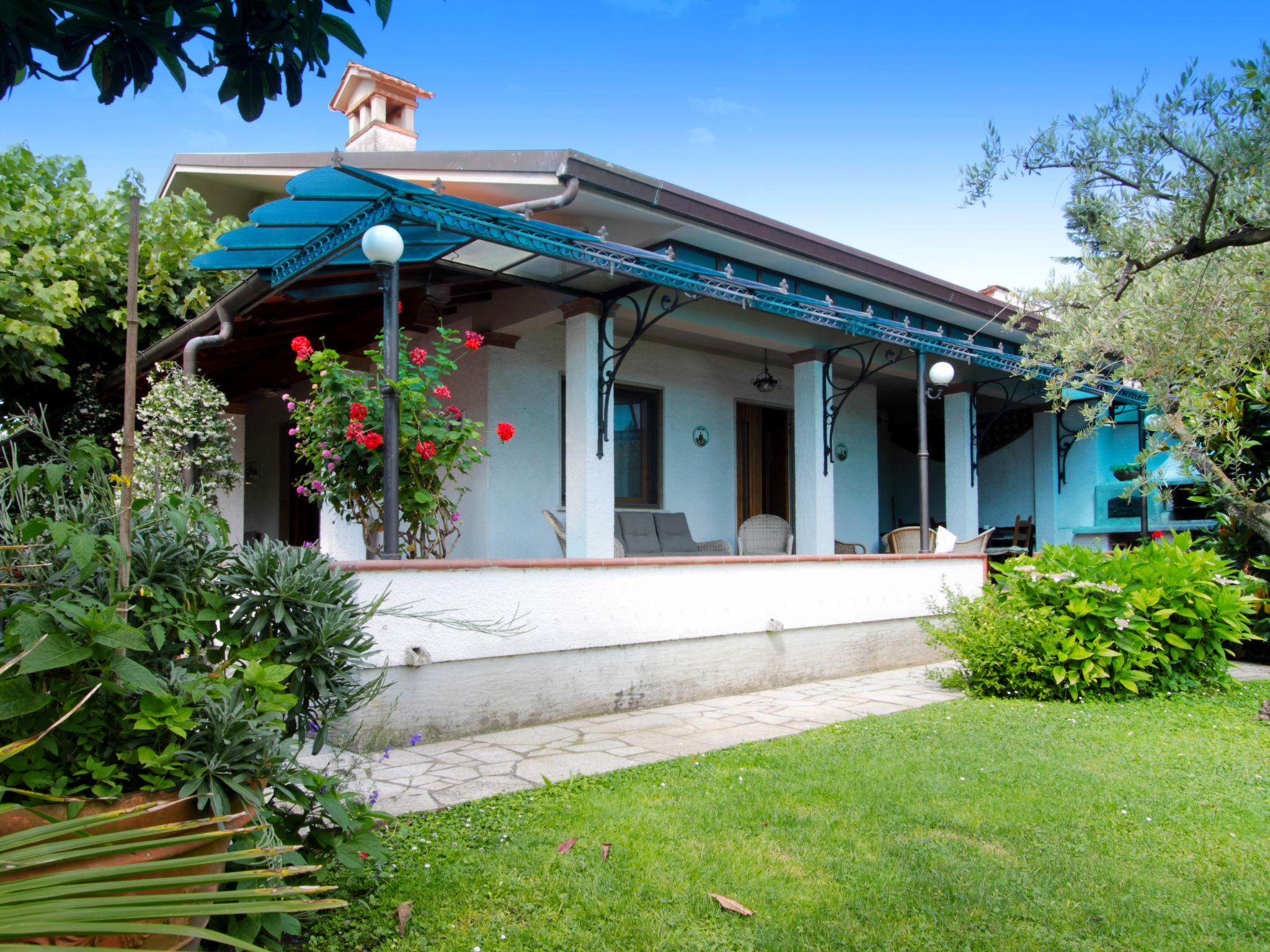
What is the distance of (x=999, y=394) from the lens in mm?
12570

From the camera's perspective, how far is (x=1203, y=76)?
3248mm

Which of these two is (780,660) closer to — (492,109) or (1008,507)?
(1008,507)

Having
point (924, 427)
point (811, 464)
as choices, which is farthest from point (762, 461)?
point (924, 427)

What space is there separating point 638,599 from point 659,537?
9.44 ft

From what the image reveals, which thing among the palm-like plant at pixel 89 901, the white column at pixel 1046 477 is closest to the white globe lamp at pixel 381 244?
the palm-like plant at pixel 89 901

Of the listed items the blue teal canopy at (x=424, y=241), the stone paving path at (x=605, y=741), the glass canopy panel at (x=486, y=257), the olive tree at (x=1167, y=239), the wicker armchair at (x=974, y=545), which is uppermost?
the glass canopy panel at (x=486, y=257)

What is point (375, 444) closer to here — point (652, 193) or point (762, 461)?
point (652, 193)

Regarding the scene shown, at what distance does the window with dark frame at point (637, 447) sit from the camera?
9.28 m

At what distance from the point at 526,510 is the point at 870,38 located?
488cm

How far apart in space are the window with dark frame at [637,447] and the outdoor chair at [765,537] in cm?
100

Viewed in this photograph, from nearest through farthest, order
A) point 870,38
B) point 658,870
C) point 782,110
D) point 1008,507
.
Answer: point 658,870 < point 870,38 < point 782,110 < point 1008,507

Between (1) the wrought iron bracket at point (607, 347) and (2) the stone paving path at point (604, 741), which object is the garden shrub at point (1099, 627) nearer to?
(2) the stone paving path at point (604, 741)

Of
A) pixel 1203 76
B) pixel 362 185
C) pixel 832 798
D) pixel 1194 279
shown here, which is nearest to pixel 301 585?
pixel 832 798

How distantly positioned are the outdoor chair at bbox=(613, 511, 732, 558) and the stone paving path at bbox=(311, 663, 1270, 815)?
2242 mm
